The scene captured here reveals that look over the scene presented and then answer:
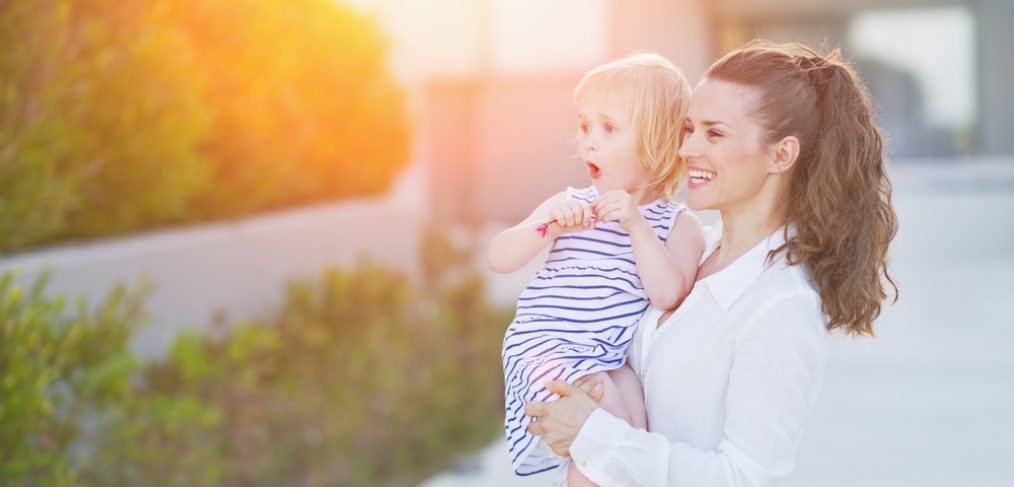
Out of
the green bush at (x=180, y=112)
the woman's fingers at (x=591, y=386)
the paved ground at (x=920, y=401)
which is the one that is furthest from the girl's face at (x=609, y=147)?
the paved ground at (x=920, y=401)

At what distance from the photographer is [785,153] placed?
2.12 meters

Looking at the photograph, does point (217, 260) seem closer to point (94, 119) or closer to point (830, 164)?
point (94, 119)

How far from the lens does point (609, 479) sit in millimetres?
2148

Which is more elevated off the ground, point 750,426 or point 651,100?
point 651,100

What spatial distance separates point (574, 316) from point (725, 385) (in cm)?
31

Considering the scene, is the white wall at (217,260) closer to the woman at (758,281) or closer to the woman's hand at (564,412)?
the woman's hand at (564,412)

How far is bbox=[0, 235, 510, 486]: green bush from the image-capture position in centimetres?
411

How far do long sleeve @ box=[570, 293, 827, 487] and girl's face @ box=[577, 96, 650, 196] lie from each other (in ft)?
1.28

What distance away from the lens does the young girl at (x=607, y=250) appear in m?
2.21

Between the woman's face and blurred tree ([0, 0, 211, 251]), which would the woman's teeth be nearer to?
the woman's face

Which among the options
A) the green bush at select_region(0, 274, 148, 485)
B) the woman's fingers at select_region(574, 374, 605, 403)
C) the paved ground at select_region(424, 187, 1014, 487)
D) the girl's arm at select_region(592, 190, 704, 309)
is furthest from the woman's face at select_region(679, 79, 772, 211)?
the paved ground at select_region(424, 187, 1014, 487)

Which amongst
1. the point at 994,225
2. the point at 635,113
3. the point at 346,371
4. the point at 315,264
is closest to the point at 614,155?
the point at 635,113

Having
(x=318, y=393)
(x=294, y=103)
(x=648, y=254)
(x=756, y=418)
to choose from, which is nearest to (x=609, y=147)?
(x=648, y=254)

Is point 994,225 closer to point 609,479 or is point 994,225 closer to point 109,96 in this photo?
point 109,96
